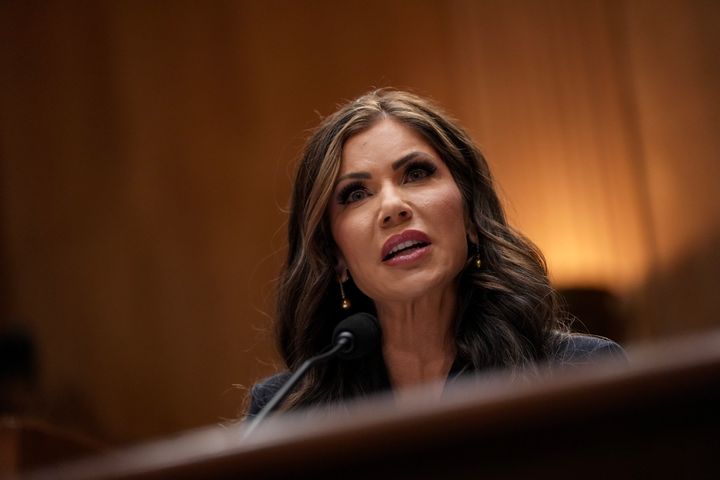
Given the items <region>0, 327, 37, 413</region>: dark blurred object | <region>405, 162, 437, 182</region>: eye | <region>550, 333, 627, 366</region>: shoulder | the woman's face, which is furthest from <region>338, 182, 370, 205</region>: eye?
<region>0, 327, 37, 413</region>: dark blurred object

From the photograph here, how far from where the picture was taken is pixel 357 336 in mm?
2068

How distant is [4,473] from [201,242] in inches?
149

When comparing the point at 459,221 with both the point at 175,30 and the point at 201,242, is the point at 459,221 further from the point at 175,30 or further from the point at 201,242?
the point at 175,30

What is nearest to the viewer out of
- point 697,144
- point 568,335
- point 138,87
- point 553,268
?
point 568,335

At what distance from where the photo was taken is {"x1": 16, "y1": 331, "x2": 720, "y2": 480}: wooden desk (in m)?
0.84

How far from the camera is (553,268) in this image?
183 inches

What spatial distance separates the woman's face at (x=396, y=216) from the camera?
2377 mm

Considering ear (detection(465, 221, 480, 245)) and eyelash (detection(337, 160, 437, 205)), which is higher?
eyelash (detection(337, 160, 437, 205))

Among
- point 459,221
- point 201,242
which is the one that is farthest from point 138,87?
point 459,221

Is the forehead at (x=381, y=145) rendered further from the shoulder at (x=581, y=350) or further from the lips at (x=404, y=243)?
the shoulder at (x=581, y=350)

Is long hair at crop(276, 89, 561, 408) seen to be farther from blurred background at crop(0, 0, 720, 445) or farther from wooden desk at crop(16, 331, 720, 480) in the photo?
blurred background at crop(0, 0, 720, 445)

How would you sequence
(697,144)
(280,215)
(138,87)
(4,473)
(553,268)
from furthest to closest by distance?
(138,87) < (280,215) < (553,268) < (697,144) < (4,473)

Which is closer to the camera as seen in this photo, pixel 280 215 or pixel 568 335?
pixel 568 335

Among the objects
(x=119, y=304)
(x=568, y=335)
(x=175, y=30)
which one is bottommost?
→ (x=119, y=304)
